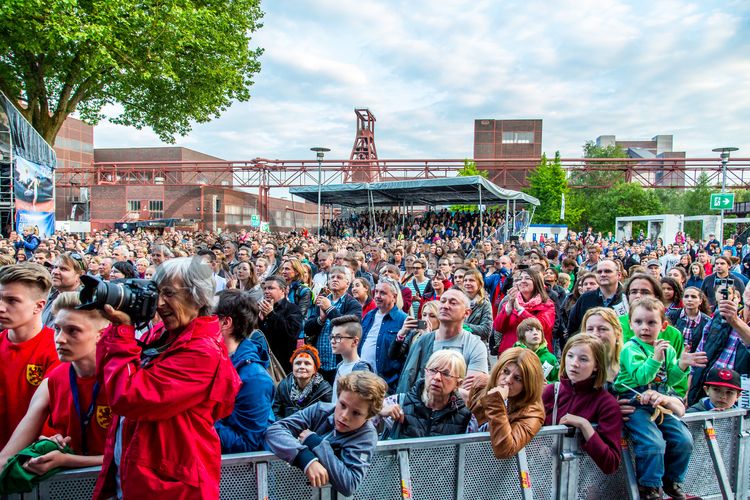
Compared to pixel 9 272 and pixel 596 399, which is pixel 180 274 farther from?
pixel 596 399

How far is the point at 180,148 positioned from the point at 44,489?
74493mm

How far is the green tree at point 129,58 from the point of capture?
13914 millimetres

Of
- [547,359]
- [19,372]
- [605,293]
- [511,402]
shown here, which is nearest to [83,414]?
[19,372]

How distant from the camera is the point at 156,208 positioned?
49.5m

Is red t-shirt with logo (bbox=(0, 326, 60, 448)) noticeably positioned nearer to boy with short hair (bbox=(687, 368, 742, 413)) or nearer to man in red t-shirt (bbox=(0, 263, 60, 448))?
man in red t-shirt (bbox=(0, 263, 60, 448))

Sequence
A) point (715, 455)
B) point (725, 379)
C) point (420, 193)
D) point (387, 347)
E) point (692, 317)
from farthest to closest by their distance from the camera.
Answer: point (420, 193)
point (692, 317)
point (387, 347)
point (725, 379)
point (715, 455)

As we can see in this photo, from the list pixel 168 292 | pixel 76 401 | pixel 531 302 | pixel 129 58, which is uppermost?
pixel 129 58

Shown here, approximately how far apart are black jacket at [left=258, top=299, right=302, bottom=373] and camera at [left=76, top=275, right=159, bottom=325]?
10.7ft

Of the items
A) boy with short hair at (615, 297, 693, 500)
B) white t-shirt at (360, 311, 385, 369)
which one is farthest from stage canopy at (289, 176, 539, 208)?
boy with short hair at (615, 297, 693, 500)

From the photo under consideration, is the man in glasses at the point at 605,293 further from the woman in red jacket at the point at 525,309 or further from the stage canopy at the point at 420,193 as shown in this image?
the stage canopy at the point at 420,193

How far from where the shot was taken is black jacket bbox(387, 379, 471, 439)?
297 centimetres

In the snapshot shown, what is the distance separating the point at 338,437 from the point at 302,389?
44.1 inches

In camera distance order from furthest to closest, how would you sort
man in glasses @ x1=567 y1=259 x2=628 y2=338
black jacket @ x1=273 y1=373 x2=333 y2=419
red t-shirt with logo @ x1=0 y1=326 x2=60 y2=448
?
man in glasses @ x1=567 y1=259 x2=628 y2=338, black jacket @ x1=273 y1=373 x2=333 y2=419, red t-shirt with logo @ x1=0 y1=326 x2=60 y2=448

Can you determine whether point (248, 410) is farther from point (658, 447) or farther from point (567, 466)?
point (658, 447)
